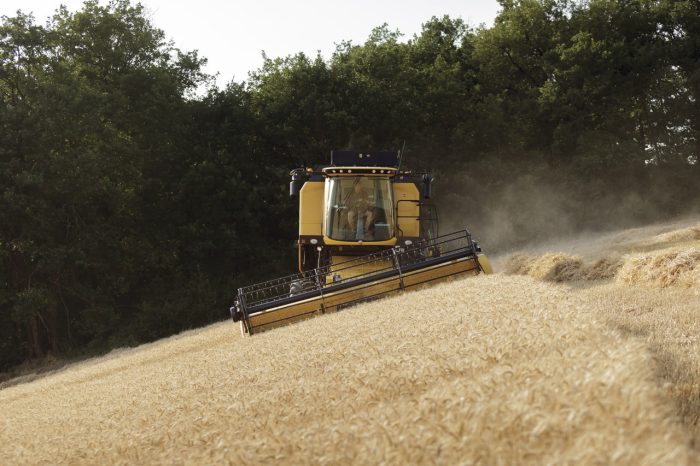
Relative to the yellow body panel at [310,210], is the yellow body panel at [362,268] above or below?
below

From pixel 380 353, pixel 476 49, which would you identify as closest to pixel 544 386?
pixel 380 353

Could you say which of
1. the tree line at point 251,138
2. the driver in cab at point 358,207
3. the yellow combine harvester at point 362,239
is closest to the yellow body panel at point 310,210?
the yellow combine harvester at point 362,239

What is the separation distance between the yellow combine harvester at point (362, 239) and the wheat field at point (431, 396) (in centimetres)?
280

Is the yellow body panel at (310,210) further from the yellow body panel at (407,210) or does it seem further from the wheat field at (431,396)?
the wheat field at (431,396)

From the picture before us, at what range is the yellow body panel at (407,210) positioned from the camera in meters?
14.2

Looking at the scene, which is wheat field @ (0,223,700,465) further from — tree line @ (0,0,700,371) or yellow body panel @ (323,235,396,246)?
tree line @ (0,0,700,371)

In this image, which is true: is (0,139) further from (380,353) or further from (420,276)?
(380,353)

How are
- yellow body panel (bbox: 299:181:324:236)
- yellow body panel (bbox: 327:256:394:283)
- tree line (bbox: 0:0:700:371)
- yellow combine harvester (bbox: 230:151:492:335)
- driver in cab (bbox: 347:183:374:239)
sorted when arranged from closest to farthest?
yellow combine harvester (bbox: 230:151:492:335) → yellow body panel (bbox: 327:256:394:283) → driver in cab (bbox: 347:183:374:239) → yellow body panel (bbox: 299:181:324:236) → tree line (bbox: 0:0:700:371)

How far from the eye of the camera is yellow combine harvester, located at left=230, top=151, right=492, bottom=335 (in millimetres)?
11930

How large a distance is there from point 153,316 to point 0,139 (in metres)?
7.20

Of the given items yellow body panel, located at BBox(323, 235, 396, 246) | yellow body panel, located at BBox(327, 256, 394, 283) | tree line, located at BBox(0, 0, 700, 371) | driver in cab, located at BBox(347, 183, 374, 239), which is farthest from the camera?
tree line, located at BBox(0, 0, 700, 371)

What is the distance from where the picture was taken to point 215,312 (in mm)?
24859

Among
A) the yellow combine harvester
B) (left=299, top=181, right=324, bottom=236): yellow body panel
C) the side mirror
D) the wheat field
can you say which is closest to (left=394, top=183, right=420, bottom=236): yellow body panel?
the yellow combine harvester

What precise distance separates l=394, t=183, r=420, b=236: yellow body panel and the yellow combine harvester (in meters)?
0.02
